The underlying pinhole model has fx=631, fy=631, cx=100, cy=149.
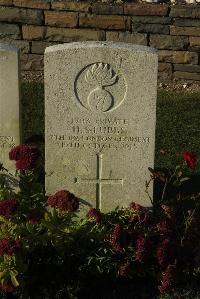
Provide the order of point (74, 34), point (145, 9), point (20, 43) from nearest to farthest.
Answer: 1. point (145, 9)
2. point (74, 34)
3. point (20, 43)

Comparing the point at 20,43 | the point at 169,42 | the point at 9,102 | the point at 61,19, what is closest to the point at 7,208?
the point at 9,102

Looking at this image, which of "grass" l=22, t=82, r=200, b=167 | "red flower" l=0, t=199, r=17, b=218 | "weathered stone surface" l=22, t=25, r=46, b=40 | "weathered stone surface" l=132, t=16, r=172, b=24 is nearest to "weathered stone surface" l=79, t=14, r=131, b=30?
"weathered stone surface" l=132, t=16, r=172, b=24

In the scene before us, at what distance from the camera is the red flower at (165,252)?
4.04m

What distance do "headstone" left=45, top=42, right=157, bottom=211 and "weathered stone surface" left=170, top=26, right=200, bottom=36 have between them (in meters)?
4.13

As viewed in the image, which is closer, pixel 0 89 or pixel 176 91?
pixel 0 89

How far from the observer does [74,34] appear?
8.66m

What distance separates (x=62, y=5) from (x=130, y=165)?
165 inches

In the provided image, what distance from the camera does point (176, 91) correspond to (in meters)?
8.75

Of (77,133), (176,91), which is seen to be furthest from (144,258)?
(176,91)

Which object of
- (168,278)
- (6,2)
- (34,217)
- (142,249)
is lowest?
(168,278)

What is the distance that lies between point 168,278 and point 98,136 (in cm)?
125

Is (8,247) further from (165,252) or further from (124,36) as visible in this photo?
(124,36)

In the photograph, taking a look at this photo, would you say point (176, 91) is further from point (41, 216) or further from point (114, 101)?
point (41, 216)

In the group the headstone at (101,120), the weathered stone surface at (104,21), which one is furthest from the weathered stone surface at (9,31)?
the headstone at (101,120)
